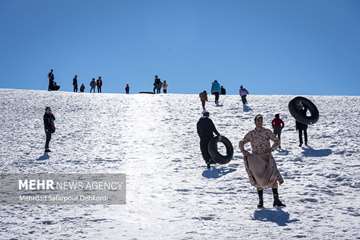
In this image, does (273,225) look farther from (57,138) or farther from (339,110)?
(339,110)

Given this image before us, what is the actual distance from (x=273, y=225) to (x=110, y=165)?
23.8 feet

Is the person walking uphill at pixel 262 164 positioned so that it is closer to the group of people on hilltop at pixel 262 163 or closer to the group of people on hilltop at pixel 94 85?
the group of people on hilltop at pixel 262 163

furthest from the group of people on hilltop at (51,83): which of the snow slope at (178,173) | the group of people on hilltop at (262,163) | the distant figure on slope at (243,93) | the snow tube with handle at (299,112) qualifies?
the group of people on hilltop at (262,163)

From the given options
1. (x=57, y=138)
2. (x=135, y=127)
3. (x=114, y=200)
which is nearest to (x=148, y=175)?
(x=114, y=200)

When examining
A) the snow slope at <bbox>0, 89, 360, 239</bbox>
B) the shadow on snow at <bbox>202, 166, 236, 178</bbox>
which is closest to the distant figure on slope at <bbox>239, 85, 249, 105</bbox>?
the snow slope at <bbox>0, 89, 360, 239</bbox>

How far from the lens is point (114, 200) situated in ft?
31.1

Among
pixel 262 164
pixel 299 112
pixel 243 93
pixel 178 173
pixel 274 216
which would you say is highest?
pixel 243 93

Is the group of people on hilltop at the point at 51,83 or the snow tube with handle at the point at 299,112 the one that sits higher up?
the group of people on hilltop at the point at 51,83

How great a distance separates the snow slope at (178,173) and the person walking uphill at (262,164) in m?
0.43

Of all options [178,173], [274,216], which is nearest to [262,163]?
[274,216]

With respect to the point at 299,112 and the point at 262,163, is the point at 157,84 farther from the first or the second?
the point at 262,163

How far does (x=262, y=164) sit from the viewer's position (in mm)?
8922

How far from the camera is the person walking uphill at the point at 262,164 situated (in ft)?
29.0

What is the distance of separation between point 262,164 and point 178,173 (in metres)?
4.07
